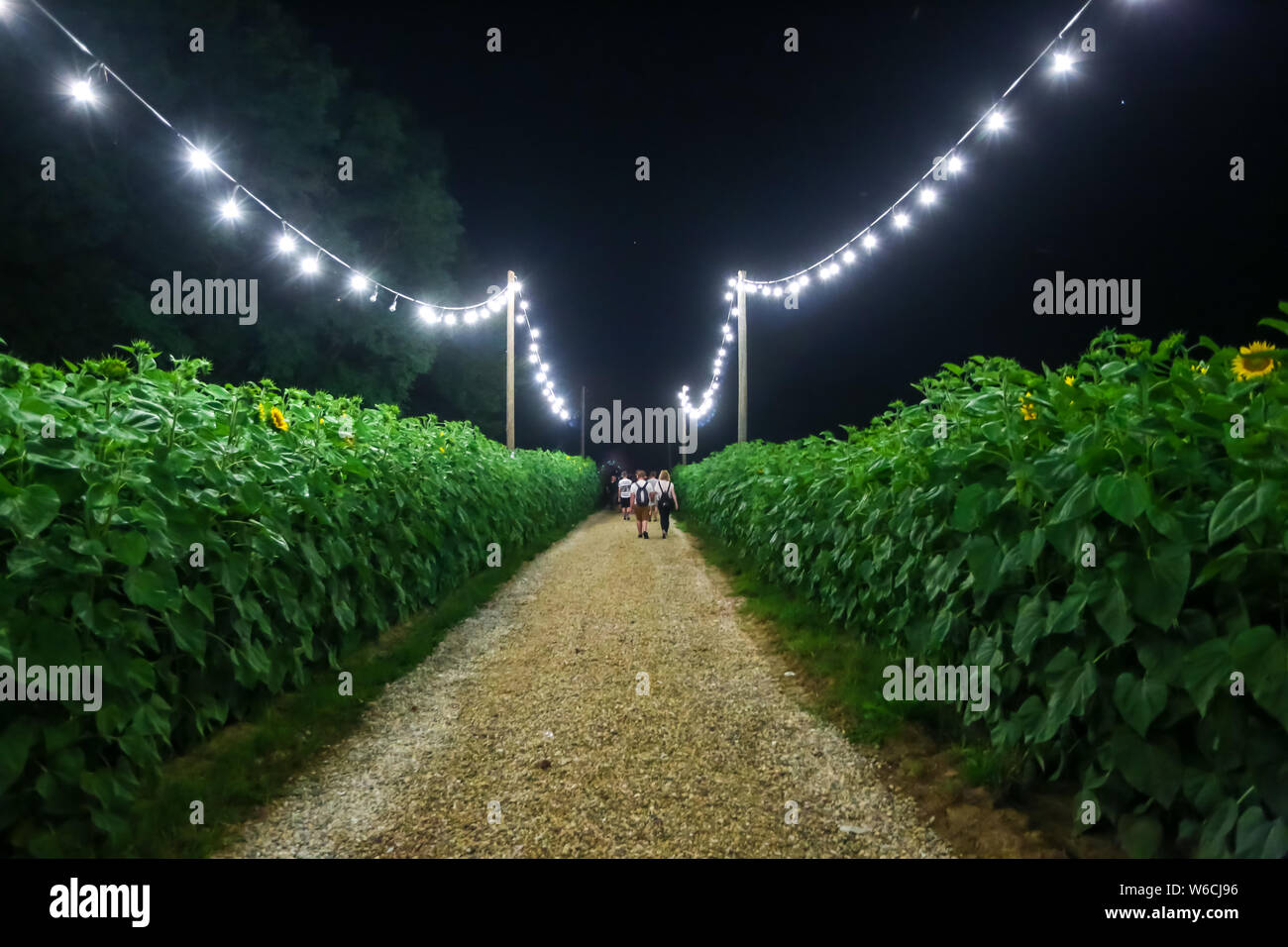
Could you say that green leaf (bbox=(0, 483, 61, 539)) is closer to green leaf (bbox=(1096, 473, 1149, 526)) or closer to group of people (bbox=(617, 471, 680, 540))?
green leaf (bbox=(1096, 473, 1149, 526))

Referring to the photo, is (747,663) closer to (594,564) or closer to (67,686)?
(67,686)

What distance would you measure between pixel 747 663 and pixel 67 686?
382cm

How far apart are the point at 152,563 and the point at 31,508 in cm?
47

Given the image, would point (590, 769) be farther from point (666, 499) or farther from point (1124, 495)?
point (666, 499)

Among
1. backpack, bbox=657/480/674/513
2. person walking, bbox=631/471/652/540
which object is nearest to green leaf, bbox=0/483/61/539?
person walking, bbox=631/471/652/540

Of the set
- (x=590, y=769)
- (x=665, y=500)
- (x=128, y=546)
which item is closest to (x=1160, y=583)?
(x=590, y=769)

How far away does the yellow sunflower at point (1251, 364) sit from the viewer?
7.16 feet

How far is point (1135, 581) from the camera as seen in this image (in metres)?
2.15

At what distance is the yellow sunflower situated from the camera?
2.18 metres

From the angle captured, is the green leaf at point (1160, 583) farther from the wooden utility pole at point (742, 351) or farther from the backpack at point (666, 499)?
the wooden utility pole at point (742, 351)

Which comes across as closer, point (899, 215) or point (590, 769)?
point (590, 769)

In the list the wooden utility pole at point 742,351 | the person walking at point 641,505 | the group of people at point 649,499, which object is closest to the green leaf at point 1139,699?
the group of people at point 649,499

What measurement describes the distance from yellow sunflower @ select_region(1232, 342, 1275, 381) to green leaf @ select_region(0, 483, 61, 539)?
339cm

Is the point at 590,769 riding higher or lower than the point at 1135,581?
lower
